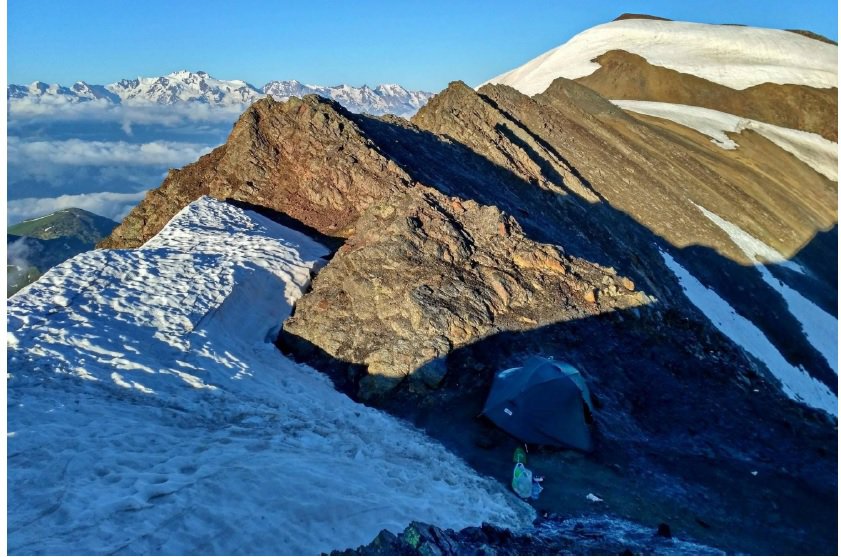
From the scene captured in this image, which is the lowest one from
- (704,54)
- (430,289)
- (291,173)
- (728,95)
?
(430,289)

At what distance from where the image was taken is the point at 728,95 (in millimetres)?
80000

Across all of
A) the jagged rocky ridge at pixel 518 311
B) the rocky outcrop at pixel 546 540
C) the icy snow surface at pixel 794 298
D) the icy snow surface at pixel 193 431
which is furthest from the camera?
the icy snow surface at pixel 794 298

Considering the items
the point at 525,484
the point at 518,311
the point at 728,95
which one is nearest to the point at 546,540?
the point at 525,484

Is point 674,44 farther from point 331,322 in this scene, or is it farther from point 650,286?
point 331,322

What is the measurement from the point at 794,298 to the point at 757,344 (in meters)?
10.1

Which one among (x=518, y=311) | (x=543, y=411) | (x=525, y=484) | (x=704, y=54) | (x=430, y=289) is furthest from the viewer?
(x=704, y=54)

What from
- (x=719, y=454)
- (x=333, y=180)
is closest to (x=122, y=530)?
(x=719, y=454)

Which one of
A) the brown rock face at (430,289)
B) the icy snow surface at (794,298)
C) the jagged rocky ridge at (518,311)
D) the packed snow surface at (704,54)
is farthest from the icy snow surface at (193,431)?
the packed snow surface at (704,54)

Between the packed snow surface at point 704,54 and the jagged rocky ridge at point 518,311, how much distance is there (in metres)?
51.9

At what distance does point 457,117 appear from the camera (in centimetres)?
3638

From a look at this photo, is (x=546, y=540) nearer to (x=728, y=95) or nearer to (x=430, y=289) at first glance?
(x=430, y=289)

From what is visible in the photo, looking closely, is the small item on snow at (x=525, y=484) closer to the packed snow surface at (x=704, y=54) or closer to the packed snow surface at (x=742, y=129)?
the packed snow surface at (x=742, y=129)

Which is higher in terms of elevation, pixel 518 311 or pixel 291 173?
pixel 291 173

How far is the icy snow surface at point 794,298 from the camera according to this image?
110 ft
